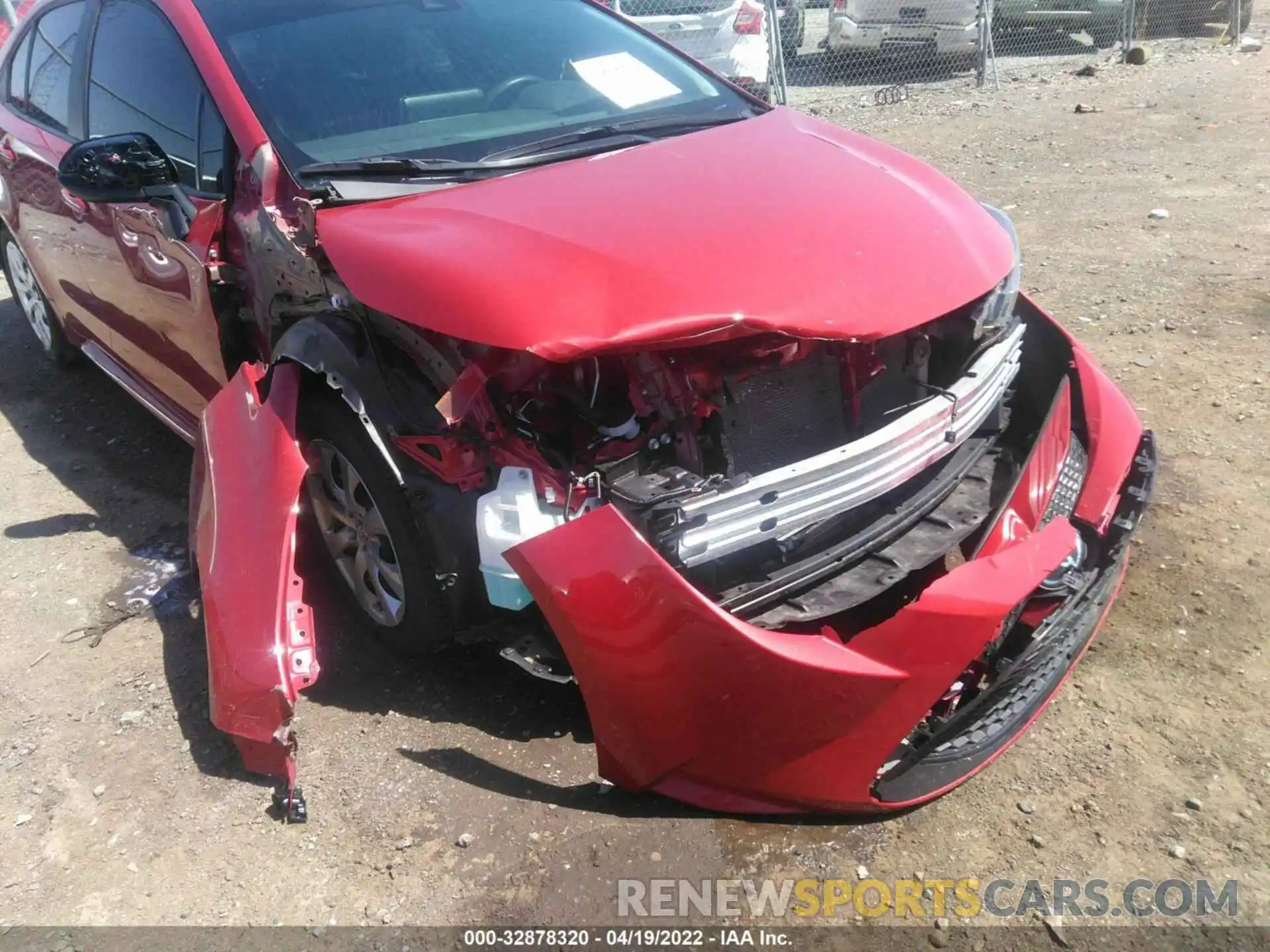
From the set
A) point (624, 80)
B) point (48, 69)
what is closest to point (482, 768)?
point (624, 80)

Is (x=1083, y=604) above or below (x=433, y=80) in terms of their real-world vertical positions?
below

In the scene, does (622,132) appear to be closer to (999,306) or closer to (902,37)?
(999,306)

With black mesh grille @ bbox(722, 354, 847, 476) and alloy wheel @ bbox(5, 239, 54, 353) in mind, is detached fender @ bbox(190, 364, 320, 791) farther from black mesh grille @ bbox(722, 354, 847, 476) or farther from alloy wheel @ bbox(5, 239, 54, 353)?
alloy wheel @ bbox(5, 239, 54, 353)

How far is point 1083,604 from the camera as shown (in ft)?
8.38

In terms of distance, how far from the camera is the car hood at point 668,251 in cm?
217

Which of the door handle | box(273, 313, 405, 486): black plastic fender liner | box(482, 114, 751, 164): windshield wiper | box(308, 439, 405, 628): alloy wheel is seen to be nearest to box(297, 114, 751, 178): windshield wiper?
box(482, 114, 751, 164): windshield wiper

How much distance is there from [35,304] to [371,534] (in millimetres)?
3722

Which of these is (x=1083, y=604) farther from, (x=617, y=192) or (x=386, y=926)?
(x=386, y=926)

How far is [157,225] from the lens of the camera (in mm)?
3203

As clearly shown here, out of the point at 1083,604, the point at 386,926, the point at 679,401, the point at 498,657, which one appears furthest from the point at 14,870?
the point at 1083,604

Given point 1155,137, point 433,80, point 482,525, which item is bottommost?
point 1155,137

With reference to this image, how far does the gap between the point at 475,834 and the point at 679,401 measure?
44.5 inches

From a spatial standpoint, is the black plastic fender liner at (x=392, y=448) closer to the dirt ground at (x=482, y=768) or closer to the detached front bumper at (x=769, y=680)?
the detached front bumper at (x=769, y=680)

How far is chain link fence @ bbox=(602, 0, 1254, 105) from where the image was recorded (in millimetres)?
9703
